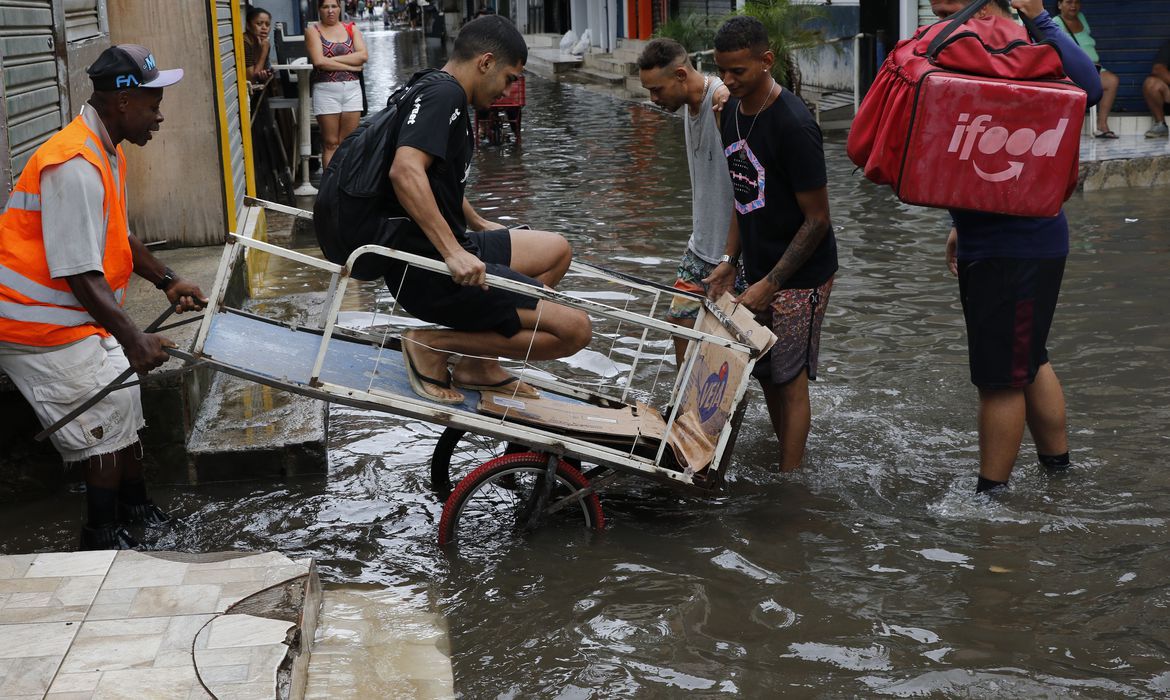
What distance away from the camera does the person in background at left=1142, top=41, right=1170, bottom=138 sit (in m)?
13.2

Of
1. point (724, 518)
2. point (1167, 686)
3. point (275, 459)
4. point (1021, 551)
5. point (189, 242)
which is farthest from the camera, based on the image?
point (189, 242)

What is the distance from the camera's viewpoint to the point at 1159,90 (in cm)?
1327

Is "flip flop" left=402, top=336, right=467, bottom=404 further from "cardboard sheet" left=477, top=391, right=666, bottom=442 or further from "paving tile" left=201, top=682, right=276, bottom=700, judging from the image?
"paving tile" left=201, top=682, right=276, bottom=700

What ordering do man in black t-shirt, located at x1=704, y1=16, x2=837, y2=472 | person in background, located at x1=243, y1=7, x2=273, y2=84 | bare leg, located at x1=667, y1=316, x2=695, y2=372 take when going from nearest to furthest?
man in black t-shirt, located at x1=704, y1=16, x2=837, y2=472
bare leg, located at x1=667, y1=316, x2=695, y2=372
person in background, located at x1=243, y1=7, x2=273, y2=84

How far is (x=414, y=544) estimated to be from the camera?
4.59 meters

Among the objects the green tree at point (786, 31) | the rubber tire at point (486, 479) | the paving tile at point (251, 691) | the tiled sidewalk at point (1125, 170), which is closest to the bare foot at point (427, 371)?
the rubber tire at point (486, 479)

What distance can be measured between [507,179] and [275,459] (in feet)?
29.1

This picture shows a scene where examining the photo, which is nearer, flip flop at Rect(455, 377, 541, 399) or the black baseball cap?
the black baseball cap

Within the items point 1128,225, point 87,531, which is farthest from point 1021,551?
point 1128,225

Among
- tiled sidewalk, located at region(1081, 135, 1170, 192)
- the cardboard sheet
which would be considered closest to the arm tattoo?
the cardboard sheet

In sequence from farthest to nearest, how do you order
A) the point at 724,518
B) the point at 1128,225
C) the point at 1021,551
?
the point at 1128,225 < the point at 724,518 < the point at 1021,551

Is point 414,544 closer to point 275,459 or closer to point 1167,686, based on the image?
point 275,459

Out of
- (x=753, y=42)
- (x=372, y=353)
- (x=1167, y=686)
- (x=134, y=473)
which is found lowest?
(x=1167, y=686)

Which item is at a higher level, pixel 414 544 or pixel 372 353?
pixel 372 353
